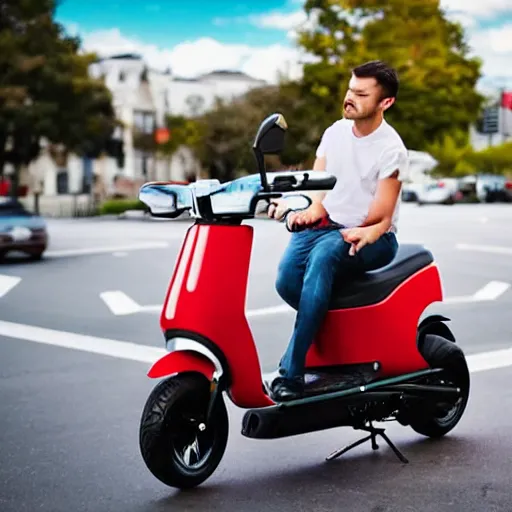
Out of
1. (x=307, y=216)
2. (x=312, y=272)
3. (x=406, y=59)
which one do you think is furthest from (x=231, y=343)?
(x=406, y=59)

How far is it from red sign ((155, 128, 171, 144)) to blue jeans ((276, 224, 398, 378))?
65869 millimetres

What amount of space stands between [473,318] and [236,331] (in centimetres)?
642

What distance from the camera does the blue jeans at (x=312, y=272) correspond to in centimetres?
479

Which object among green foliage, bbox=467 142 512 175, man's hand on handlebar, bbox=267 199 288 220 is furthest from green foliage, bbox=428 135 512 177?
man's hand on handlebar, bbox=267 199 288 220

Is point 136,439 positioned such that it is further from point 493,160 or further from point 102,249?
point 493,160

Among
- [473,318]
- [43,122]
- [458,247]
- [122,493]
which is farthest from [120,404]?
[43,122]

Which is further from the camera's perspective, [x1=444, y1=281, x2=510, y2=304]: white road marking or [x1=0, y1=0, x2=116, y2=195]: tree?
[x1=0, y1=0, x2=116, y2=195]: tree

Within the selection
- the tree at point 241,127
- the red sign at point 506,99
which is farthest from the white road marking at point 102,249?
the red sign at point 506,99

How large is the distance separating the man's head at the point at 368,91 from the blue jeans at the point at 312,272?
1.69ft

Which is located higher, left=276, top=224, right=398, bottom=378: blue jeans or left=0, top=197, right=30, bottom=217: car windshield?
left=276, top=224, right=398, bottom=378: blue jeans

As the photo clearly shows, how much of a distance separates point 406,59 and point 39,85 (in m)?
21.1

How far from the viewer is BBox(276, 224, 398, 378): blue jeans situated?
479cm

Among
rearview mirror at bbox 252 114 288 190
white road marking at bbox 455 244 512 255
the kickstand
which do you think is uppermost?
rearview mirror at bbox 252 114 288 190

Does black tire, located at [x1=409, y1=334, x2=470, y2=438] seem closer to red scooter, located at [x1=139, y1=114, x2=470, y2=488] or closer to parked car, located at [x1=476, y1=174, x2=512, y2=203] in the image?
red scooter, located at [x1=139, y1=114, x2=470, y2=488]
